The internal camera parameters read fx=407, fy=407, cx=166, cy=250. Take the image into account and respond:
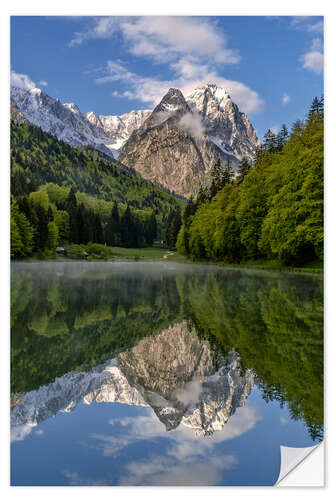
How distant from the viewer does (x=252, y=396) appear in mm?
4336

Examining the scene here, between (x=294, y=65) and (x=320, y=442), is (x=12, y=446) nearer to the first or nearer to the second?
(x=320, y=442)

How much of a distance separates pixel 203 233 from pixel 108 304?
41.3 meters

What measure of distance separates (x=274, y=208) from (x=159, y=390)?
27.0 meters

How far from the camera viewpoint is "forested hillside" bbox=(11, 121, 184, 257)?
54.1 feet

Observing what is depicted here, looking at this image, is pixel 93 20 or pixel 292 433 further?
pixel 93 20

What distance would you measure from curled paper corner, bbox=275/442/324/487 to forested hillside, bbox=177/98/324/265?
8831mm

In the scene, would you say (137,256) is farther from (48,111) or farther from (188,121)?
(48,111)

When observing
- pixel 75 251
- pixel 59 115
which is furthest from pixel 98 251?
pixel 59 115

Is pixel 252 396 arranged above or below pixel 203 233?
below

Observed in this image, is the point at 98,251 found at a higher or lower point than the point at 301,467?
higher

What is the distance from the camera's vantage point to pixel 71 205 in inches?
1156

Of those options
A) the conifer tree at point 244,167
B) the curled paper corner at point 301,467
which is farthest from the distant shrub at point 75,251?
the curled paper corner at point 301,467

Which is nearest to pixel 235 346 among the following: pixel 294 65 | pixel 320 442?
pixel 320 442

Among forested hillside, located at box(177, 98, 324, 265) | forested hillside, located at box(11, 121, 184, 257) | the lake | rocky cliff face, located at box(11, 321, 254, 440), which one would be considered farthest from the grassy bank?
rocky cliff face, located at box(11, 321, 254, 440)
